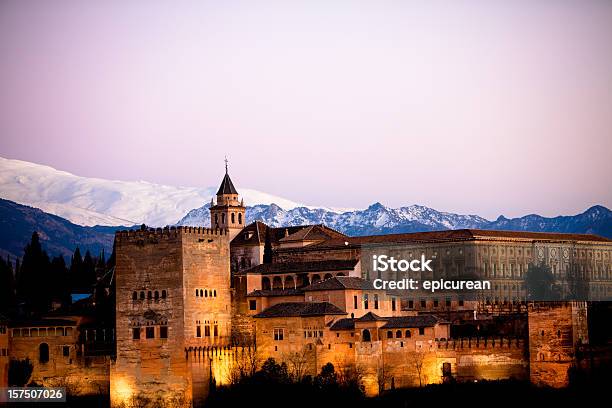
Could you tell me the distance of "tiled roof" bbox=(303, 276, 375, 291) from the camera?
2832 inches

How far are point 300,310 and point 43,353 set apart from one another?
15.0 metres

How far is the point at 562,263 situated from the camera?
323ft

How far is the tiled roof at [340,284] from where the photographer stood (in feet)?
236

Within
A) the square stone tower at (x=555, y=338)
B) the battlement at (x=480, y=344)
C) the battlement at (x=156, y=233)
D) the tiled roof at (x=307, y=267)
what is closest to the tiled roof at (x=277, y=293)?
the tiled roof at (x=307, y=267)

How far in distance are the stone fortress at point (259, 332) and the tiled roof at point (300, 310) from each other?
0.08m

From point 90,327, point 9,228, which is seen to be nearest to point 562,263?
point 90,327

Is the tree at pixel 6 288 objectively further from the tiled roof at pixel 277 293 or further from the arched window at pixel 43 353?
the tiled roof at pixel 277 293

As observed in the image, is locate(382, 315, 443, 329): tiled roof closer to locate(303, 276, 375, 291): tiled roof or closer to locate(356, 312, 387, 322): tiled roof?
locate(356, 312, 387, 322): tiled roof

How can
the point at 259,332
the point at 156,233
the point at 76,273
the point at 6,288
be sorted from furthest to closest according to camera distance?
the point at 76,273, the point at 6,288, the point at 259,332, the point at 156,233

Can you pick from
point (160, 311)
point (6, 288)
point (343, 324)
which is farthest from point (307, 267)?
point (6, 288)

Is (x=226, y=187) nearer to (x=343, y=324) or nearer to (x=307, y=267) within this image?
(x=307, y=267)

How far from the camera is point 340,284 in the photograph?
72.0 m

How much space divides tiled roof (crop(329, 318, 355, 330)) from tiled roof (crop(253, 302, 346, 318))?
586 mm

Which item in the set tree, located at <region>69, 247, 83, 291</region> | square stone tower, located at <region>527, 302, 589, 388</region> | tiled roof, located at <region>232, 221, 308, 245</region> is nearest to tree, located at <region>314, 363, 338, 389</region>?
square stone tower, located at <region>527, 302, 589, 388</region>
